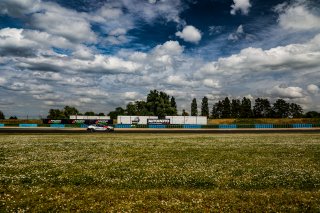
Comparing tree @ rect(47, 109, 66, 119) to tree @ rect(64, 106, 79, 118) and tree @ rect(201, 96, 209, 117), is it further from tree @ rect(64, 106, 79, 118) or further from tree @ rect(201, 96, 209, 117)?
tree @ rect(201, 96, 209, 117)

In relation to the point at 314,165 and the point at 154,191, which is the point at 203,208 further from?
the point at 314,165

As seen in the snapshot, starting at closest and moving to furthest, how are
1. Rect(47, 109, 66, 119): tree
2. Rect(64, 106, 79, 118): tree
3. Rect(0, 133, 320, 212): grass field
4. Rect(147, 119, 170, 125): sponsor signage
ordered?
Rect(0, 133, 320, 212): grass field < Rect(147, 119, 170, 125): sponsor signage < Rect(47, 109, 66, 119): tree < Rect(64, 106, 79, 118): tree

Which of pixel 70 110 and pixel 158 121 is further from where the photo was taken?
pixel 70 110

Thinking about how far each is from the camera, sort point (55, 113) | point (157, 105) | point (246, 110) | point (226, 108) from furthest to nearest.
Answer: point (226, 108), point (246, 110), point (55, 113), point (157, 105)

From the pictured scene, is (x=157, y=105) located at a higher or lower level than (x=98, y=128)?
higher

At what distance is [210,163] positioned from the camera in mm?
16016

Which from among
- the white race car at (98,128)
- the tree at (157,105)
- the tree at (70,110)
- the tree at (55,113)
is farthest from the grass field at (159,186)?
the tree at (70,110)

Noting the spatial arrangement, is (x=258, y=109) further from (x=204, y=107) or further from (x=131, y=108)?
(x=131, y=108)

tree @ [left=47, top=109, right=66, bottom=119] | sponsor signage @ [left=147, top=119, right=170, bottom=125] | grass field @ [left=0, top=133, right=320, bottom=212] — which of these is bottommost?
grass field @ [left=0, top=133, right=320, bottom=212]

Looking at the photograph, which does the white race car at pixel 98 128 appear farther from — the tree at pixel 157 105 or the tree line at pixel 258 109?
the tree line at pixel 258 109

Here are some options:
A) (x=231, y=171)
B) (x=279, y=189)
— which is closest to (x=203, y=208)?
(x=279, y=189)

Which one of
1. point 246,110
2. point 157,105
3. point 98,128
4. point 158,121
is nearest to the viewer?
point 98,128

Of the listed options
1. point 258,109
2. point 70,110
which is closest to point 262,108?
point 258,109

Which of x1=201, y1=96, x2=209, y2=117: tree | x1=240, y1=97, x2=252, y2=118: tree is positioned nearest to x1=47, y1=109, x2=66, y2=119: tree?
x1=201, y1=96, x2=209, y2=117: tree
